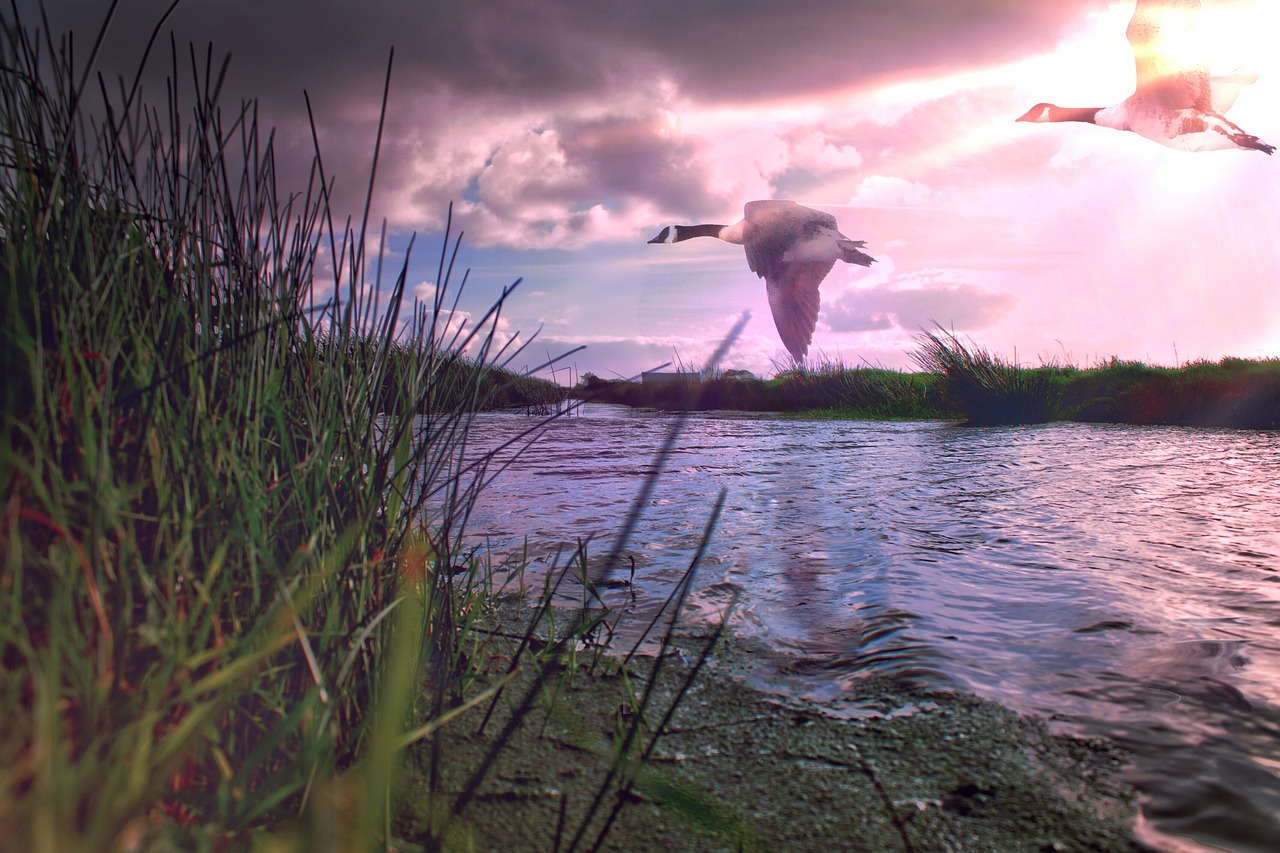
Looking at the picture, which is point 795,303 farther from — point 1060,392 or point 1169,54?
point 1060,392

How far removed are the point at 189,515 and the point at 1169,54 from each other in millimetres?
16479

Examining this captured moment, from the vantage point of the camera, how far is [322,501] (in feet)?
3.40

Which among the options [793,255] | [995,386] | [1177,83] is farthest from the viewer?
[793,255]

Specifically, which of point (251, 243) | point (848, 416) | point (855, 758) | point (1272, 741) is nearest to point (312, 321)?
point (251, 243)

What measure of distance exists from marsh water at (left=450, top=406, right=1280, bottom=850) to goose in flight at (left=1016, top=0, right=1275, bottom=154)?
11.7 meters

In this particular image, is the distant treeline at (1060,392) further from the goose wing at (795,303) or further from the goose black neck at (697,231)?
the goose black neck at (697,231)

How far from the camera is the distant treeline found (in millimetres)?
5914

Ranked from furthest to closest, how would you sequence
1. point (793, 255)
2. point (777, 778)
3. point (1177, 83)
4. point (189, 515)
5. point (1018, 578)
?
point (793, 255) < point (1177, 83) < point (1018, 578) < point (777, 778) < point (189, 515)

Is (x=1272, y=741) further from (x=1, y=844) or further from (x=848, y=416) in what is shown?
(x=848, y=416)

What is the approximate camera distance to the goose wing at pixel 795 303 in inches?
778

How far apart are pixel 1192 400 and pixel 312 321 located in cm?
681

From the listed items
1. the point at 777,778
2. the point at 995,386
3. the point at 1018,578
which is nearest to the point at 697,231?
the point at 995,386

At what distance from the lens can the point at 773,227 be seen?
1948 cm

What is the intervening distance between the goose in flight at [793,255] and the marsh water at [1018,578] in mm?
15599
